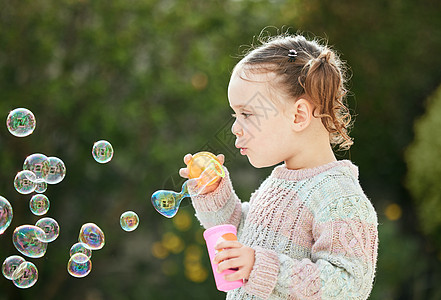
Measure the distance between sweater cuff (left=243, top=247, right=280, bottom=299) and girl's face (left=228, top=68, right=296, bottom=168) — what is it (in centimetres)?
30

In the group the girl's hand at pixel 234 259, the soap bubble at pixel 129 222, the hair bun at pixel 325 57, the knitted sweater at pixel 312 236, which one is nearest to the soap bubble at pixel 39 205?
the soap bubble at pixel 129 222

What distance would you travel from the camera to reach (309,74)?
1573 mm

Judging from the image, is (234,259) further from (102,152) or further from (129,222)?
(102,152)

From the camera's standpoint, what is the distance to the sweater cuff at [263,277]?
142 cm

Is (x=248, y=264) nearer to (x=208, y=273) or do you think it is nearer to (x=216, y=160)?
(x=216, y=160)

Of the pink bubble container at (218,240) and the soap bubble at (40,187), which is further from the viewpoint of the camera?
the soap bubble at (40,187)

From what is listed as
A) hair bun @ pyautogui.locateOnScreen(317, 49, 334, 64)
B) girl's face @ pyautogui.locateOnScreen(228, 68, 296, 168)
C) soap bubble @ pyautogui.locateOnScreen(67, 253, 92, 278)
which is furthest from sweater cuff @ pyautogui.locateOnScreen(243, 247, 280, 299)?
soap bubble @ pyautogui.locateOnScreen(67, 253, 92, 278)

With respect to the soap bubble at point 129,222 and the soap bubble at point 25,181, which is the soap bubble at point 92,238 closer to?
the soap bubble at point 129,222

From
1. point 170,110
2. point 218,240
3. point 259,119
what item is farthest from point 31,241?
point 170,110

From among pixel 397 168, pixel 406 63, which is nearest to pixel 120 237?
pixel 397 168

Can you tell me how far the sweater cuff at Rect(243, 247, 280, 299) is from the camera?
1.42 metres

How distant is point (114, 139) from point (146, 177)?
34cm

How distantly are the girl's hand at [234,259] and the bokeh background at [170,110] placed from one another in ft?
8.36

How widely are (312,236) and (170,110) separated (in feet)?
9.10
